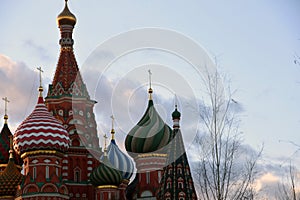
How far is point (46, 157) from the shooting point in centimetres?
3197

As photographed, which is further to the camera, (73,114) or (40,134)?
(73,114)

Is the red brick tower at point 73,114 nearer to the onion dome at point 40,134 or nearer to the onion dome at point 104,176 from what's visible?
the onion dome at point 104,176

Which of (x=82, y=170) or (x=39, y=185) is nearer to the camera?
(x=39, y=185)

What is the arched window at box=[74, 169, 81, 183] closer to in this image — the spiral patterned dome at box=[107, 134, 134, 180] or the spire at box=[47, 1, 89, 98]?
the spiral patterned dome at box=[107, 134, 134, 180]

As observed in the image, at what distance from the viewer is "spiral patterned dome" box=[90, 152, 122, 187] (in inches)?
1366

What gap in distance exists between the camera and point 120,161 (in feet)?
128

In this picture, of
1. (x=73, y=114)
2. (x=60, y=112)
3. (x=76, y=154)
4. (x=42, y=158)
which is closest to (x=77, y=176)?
(x=76, y=154)

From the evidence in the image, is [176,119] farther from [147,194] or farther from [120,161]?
[120,161]

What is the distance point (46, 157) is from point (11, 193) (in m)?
3.29

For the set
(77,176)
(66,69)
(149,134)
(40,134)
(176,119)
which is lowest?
(77,176)

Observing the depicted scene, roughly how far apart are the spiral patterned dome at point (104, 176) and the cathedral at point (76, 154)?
2.1 inches

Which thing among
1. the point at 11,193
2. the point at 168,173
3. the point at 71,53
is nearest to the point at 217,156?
the point at 168,173

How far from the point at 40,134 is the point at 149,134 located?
6480 mm

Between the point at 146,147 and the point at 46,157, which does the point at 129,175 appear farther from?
the point at 46,157
